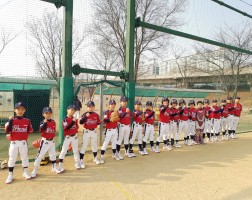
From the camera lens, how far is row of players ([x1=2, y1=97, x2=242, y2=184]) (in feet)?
16.8

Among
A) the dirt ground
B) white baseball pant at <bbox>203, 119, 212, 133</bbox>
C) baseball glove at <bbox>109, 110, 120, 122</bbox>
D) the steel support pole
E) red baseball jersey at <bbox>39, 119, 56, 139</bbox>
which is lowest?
the dirt ground

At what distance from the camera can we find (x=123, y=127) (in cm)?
710

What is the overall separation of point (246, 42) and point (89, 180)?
2198cm

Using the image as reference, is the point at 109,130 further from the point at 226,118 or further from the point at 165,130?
the point at 226,118

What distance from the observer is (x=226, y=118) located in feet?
36.4

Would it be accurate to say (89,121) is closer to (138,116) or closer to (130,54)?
(138,116)

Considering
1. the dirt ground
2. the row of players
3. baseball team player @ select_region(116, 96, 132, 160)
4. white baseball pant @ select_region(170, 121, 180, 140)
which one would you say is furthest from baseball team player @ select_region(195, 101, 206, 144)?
baseball team player @ select_region(116, 96, 132, 160)

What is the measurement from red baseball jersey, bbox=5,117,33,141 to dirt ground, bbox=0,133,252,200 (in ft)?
3.18

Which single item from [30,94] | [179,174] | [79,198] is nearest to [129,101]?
[179,174]

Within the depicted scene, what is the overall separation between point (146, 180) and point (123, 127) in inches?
89.4

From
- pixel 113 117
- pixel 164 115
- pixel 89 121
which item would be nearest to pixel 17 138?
pixel 89 121

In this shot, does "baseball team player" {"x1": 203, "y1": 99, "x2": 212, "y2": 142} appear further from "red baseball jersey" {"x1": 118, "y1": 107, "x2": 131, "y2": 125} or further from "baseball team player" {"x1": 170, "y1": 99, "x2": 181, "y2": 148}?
"red baseball jersey" {"x1": 118, "y1": 107, "x2": 131, "y2": 125}

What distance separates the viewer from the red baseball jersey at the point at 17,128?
4.98 metres

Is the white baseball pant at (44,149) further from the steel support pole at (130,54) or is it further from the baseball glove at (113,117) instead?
the steel support pole at (130,54)
